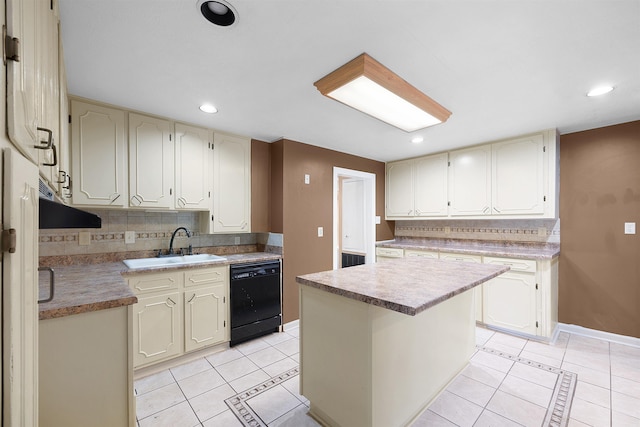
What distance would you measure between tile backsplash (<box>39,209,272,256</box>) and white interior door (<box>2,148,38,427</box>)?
205 cm

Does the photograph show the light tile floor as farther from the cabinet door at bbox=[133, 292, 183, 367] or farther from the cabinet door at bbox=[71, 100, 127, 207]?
the cabinet door at bbox=[71, 100, 127, 207]

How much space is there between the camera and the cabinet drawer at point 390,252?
398cm

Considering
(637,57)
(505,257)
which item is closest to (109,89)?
(637,57)

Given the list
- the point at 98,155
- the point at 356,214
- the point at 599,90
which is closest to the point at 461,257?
the point at 356,214

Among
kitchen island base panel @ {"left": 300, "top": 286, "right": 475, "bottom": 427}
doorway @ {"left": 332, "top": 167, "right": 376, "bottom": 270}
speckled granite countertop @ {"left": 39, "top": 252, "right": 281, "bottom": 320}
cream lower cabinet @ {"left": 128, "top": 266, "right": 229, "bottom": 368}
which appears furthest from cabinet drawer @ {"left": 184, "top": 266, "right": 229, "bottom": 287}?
doorway @ {"left": 332, "top": 167, "right": 376, "bottom": 270}

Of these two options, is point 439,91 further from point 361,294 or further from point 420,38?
point 361,294

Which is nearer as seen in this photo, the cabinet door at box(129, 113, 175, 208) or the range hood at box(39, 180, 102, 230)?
the range hood at box(39, 180, 102, 230)

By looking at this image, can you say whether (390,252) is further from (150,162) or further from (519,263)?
(150,162)

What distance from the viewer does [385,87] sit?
1.75m

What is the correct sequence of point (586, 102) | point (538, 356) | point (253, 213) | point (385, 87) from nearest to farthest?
1. point (385, 87)
2. point (586, 102)
3. point (538, 356)
4. point (253, 213)

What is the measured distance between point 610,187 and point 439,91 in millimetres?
2380

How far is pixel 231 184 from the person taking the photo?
121 inches

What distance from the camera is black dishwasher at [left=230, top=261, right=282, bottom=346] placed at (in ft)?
9.16

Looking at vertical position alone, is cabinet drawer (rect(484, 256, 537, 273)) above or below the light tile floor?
above
